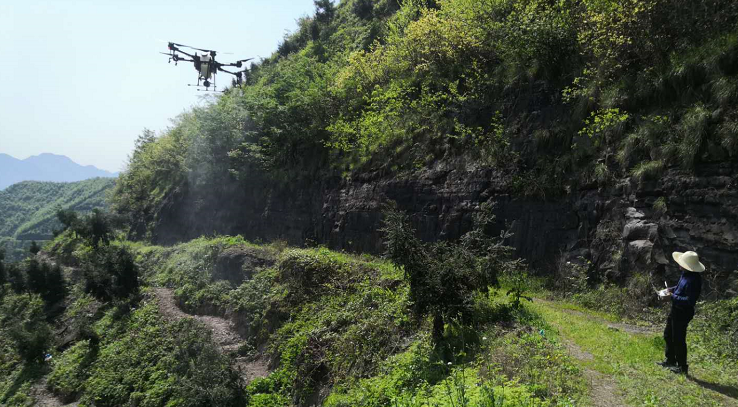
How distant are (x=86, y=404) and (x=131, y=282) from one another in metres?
7.54

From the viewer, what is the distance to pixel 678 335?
18.4 feet

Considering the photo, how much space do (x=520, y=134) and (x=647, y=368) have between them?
7442 mm

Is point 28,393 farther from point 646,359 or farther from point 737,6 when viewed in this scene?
point 737,6

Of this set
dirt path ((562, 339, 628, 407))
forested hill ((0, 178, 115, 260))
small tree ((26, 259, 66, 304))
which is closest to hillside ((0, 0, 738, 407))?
dirt path ((562, 339, 628, 407))

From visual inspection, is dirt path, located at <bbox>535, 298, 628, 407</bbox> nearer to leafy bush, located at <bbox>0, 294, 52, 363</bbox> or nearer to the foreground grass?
the foreground grass

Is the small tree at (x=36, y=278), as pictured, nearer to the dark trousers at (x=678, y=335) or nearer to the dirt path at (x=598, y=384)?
the dirt path at (x=598, y=384)

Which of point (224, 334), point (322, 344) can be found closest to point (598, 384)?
point (322, 344)

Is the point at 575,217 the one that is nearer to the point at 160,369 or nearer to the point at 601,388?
the point at 601,388

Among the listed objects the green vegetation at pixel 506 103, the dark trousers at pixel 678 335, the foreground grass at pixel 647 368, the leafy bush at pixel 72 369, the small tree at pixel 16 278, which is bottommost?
the leafy bush at pixel 72 369

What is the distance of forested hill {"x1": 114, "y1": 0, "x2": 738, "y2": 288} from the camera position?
824cm

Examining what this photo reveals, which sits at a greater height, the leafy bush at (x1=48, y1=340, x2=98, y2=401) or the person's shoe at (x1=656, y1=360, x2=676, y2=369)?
the person's shoe at (x1=656, y1=360, x2=676, y2=369)

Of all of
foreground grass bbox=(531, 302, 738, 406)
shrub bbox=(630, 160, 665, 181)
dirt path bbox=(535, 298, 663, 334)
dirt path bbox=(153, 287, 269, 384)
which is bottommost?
dirt path bbox=(153, 287, 269, 384)

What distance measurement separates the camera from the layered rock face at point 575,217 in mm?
7547

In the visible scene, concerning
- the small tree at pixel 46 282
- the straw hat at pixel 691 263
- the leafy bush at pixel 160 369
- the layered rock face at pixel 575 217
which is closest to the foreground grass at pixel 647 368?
the straw hat at pixel 691 263
